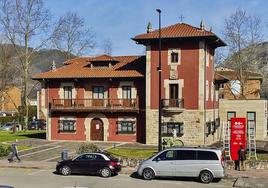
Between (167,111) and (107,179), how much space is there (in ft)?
60.1

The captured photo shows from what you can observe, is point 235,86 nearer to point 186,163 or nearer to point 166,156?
point 166,156

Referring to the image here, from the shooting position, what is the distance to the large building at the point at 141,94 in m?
43.0

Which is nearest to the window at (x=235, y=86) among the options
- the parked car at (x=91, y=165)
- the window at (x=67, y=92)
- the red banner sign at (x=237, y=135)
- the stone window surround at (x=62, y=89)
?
the stone window surround at (x=62, y=89)

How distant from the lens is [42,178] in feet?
85.5

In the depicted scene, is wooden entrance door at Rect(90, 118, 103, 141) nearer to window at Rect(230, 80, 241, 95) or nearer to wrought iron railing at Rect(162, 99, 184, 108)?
wrought iron railing at Rect(162, 99, 184, 108)

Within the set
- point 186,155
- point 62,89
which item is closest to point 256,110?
point 62,89

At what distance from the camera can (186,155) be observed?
2480 centimetres

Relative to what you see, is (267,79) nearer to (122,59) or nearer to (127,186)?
(122,59)

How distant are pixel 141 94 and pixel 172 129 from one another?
478cm

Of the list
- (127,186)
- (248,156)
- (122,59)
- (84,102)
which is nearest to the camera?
(127,186)

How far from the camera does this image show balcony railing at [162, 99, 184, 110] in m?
43.1

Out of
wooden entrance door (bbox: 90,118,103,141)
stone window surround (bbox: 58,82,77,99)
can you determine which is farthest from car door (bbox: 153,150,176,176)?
stone window surround (bbox: 58,82,77,99)

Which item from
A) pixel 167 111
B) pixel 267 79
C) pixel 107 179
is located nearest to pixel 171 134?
pixel 167 111

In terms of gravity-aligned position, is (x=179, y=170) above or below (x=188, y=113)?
below
